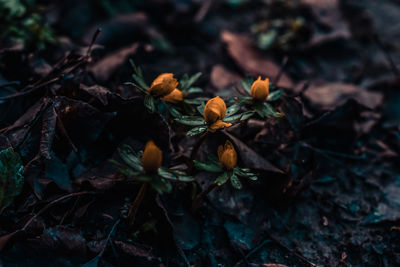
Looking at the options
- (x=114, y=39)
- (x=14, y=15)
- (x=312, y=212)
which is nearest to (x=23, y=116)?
(x=14, y=15)

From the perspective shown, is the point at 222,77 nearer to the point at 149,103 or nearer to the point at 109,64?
the point at 109,64

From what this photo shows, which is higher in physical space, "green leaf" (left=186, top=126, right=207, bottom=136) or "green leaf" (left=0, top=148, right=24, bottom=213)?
"green leaf" (left=0, top=148, right=24, bottom=213)

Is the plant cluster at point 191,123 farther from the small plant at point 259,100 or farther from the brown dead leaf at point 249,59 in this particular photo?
the brown dead leaf at point 249,59

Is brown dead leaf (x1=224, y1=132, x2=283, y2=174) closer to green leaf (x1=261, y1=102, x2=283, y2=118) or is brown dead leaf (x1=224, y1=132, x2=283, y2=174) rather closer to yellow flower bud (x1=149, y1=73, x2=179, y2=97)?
green leaf (x1=261, y1=102, x2=283, y2=118)

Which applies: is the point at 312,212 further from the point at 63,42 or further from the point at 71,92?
the point at 63,42

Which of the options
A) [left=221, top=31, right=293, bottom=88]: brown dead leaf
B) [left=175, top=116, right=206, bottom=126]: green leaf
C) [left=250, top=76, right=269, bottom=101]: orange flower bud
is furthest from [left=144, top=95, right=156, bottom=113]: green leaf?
[left=221, top=31, right=293, bottom=88]: brown dead leaf

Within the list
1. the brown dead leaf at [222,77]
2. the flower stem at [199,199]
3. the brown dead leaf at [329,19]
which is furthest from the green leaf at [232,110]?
the brown dead leaf at [329,19]
